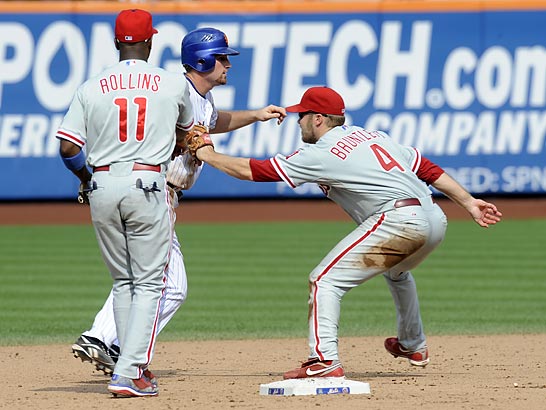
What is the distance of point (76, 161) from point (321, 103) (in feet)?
4.58

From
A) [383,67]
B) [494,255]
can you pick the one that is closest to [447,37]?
[383,67]

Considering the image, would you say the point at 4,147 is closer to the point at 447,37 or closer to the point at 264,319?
the point at 447,37

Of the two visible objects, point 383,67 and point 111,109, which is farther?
point 383,67

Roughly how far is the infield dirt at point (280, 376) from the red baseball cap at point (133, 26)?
1.92m

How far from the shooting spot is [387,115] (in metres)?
20.2

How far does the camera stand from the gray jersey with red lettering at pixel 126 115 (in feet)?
21.0

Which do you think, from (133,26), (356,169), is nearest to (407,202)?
(356,169)

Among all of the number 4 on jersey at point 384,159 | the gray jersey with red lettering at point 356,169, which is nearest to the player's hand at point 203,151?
the gray jersey with red lettering at point 356,169

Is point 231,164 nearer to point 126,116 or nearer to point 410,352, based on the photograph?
point 126,116

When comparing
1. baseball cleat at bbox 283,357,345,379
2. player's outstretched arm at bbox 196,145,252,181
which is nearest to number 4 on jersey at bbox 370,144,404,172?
player's outstretched arm at bbox 196,145,252,181

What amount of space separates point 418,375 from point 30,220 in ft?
44.5

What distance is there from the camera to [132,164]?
6418mm

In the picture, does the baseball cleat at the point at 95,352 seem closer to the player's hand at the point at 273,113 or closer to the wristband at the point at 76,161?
the wristband at the point at 76,161

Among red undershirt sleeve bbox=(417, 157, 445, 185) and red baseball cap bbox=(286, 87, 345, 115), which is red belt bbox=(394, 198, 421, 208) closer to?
red undershirt sleeve bbox=(417, 157, 445, 185)
